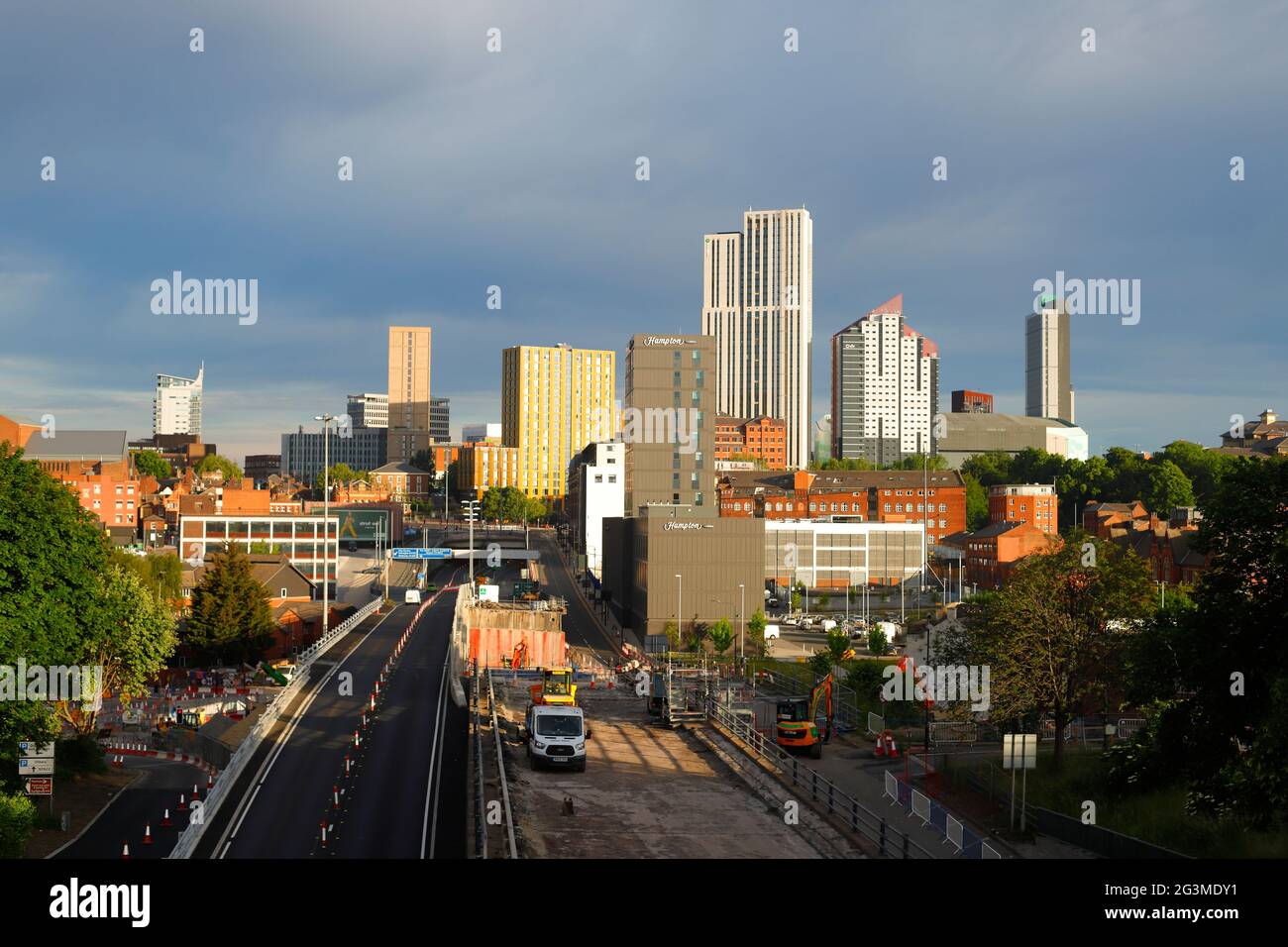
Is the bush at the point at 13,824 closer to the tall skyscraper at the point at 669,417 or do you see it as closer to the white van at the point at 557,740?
the white van at the point at 557,740

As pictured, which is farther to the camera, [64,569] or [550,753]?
[64,569]

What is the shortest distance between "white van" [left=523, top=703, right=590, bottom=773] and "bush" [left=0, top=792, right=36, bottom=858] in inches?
563

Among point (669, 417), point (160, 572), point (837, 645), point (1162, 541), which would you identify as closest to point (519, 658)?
point (837, 645)

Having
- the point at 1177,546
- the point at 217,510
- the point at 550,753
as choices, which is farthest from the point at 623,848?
the point at 217,510

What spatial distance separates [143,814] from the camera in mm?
37219

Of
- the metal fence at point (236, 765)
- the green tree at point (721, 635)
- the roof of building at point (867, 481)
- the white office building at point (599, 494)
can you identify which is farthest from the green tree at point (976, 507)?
the metal fence at point (236, 765)

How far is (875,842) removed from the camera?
24656 millimetres

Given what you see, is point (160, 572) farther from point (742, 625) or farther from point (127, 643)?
point (742, 625)

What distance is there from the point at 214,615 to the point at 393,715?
3272 centimetres

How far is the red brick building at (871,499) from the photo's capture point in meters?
160

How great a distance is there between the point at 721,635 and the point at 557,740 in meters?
53.1

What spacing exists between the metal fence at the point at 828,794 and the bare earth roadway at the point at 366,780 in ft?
30.8
